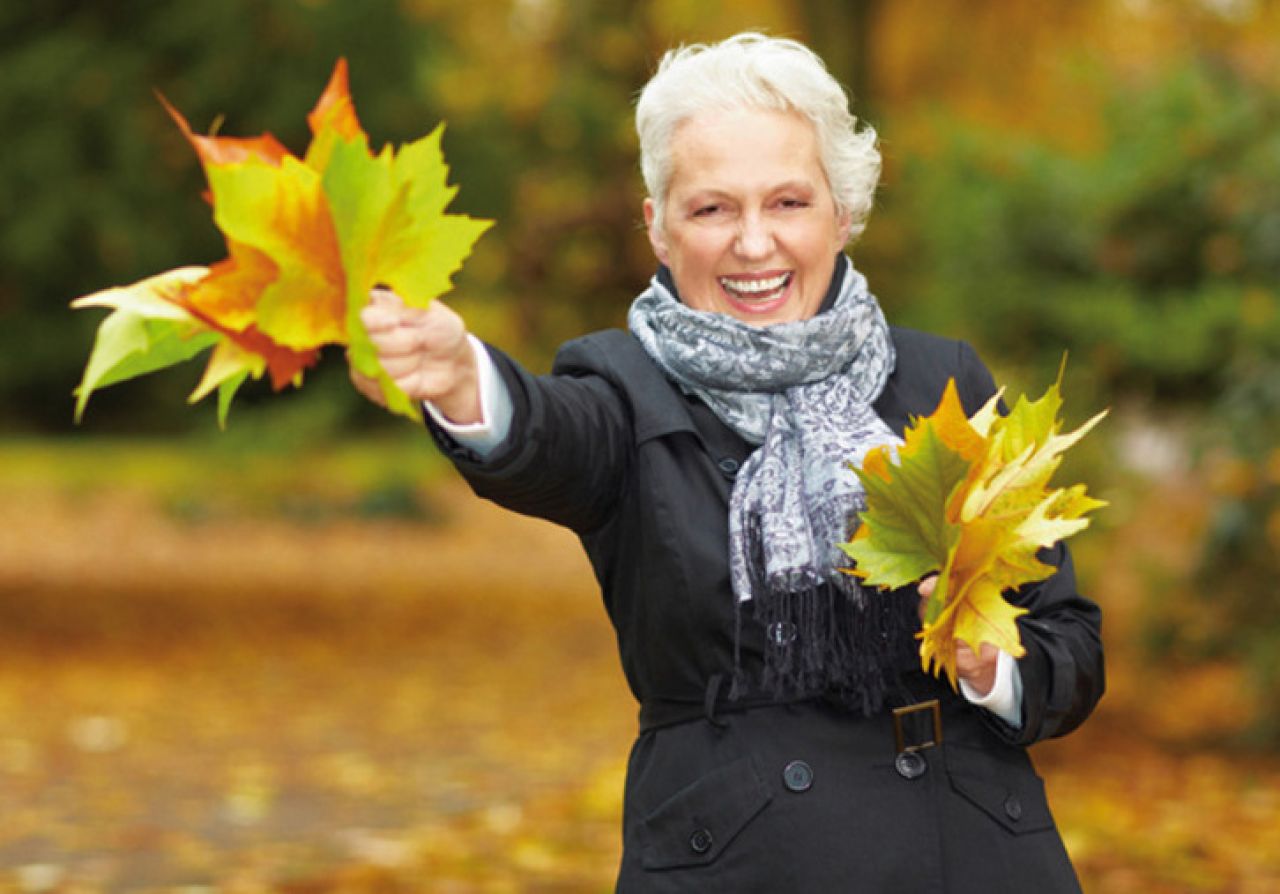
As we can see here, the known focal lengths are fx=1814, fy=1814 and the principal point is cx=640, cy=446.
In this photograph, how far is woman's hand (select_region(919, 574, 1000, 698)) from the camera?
90.8 inches

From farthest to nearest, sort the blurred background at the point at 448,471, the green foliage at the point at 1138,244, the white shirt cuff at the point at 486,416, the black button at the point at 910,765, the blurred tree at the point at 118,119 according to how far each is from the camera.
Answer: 1. the blurred tree at the point at 118,119
2. the green foliage at the point at 1138,244
3. the blurred background at the point at 448,471
4. the black button at the point at 910,765
5. the white shirt cuff at the point at 486,416

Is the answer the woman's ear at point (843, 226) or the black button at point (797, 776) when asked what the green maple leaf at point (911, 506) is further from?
the woman's ear at point (843, 226)

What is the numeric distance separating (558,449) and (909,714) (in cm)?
60

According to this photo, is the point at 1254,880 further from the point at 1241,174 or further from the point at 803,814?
the point at 803,814

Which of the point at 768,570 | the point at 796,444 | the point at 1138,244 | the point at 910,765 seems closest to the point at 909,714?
the point at 910,765

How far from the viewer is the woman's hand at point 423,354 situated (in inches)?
76.4

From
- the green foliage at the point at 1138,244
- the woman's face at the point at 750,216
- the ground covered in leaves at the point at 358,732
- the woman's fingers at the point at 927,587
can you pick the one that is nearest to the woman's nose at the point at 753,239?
the woman's face at the point at 750,216

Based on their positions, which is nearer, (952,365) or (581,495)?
(581,495)

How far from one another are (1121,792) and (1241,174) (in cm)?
272

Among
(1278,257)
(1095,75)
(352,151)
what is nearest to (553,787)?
(1278,257)

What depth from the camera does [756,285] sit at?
2.48m

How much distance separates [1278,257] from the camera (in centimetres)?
747

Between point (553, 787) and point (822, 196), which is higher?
point (553, 787)

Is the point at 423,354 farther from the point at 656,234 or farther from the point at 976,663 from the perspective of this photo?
the point at 976,663
